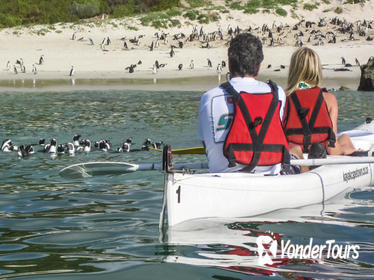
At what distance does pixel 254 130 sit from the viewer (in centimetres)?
671

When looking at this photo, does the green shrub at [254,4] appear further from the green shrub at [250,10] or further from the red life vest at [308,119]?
the red life vest at [308,119]

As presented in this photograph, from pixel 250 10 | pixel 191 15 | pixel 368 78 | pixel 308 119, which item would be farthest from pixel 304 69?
pixel 250 10

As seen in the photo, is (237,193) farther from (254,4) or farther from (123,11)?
(254,4)

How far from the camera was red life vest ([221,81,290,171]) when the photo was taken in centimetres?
662

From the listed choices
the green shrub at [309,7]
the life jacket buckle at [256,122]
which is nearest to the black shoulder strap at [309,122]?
the life jacket buckle at [256,122]

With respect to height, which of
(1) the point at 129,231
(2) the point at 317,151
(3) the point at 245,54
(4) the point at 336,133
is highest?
(3) the point at 245,54

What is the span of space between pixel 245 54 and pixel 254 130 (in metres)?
0.73

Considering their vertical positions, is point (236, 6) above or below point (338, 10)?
below

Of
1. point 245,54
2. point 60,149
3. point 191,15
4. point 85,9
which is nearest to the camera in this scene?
point 245,54

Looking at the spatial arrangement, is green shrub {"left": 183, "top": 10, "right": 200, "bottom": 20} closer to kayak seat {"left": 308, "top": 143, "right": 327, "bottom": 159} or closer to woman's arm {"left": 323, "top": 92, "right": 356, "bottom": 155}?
woman's arm {"left": 323, "top": 92, "right": 356, "bottom": 155}

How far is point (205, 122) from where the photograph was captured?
6.82 m

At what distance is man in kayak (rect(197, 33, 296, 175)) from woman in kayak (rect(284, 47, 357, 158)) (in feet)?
3.78

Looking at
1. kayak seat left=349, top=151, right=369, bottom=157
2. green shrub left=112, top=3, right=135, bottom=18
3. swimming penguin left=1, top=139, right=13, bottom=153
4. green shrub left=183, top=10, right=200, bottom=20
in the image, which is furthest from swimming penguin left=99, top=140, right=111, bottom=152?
green shrub left=112, top=3, right=135, bottom=18

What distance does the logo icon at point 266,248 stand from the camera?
5.80m
